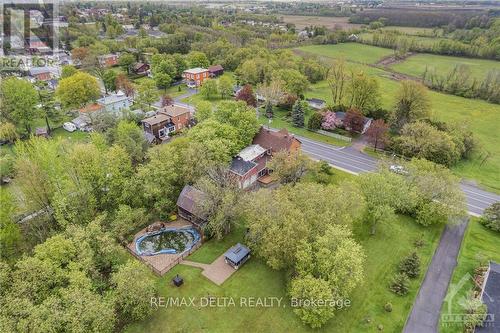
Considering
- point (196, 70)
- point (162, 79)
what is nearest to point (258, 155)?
point (162, 79)

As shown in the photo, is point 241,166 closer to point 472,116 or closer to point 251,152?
point 251,152

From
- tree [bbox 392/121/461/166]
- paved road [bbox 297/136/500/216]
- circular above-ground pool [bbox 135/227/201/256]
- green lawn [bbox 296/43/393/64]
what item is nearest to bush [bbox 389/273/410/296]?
paved road [bbox 297/136/500/216]

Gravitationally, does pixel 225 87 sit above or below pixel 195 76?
below

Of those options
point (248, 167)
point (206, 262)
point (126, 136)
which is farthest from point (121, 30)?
point (206, 262)

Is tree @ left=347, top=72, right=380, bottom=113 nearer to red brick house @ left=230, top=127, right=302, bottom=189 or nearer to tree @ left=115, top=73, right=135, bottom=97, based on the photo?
red brick house @ left=230, top=127, right=302, bottom=189

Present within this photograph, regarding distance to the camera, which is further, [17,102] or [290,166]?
[17,102]

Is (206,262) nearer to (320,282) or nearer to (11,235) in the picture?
(320,282)
